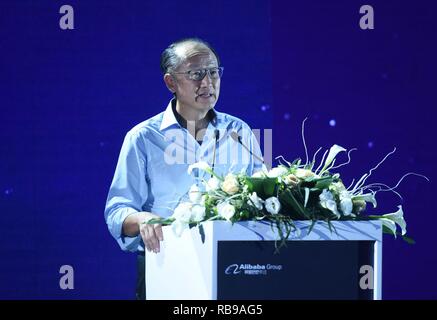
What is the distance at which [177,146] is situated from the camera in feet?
12.5

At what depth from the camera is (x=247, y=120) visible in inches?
182

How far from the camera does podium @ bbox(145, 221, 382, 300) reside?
264 cm

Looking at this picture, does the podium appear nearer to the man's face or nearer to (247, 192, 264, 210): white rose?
(247, 192, 264, 210): white rose

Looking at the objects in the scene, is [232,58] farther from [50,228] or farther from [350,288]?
[350,288]

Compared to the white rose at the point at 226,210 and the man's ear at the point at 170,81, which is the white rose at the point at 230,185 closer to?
the white rose at the point at 226,210

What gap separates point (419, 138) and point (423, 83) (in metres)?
0.32

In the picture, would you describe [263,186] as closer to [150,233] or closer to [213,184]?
[213,184]

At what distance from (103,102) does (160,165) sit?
99 cm

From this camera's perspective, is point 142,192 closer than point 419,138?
Yes

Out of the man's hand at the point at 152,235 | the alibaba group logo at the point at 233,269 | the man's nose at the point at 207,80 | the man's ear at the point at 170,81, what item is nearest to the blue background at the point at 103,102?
the man's ear at the point at 170,81

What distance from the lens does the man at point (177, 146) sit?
12.0ft

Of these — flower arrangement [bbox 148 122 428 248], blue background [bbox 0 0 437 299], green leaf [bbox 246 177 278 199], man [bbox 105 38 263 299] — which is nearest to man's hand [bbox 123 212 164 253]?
flower arrangement [bbox 148 122 428 248]

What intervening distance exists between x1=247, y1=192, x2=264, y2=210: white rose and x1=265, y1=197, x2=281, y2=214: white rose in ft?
0.07
